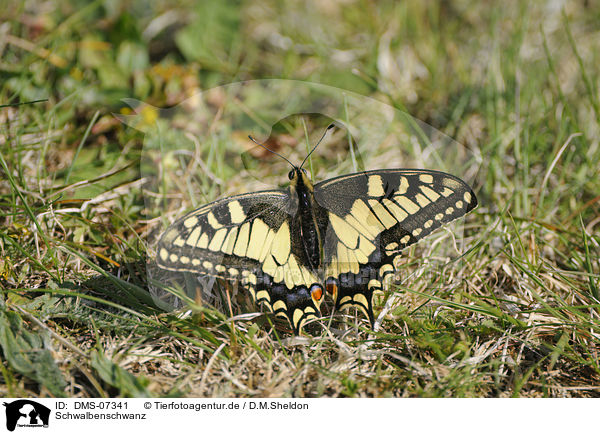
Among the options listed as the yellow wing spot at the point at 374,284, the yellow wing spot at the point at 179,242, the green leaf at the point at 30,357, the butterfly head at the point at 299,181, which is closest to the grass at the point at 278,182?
the green leaf at the point at 30,357

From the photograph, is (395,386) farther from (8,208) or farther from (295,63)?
(295,63)

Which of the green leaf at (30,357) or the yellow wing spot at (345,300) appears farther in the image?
the yellow wing spot at (345,300)

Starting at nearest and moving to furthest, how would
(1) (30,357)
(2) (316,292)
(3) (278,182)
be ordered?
(1) (30,357), (2) (316,292), (3) (278,182)

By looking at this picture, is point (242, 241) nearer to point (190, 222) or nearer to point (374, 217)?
point (190, 222)

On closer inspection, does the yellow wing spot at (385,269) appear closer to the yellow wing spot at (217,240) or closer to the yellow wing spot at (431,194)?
the yellow wing spot at (431,194)

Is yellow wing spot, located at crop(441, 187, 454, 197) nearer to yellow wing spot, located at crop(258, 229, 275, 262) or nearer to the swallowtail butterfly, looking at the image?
the swallowtail butterfly

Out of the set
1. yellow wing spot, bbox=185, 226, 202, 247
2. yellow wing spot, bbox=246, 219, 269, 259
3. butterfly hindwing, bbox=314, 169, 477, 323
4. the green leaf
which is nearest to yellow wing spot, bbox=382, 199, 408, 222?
butterfly hindwing, bbox=314, 169, 477, 323

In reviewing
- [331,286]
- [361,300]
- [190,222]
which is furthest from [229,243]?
[361,300]
